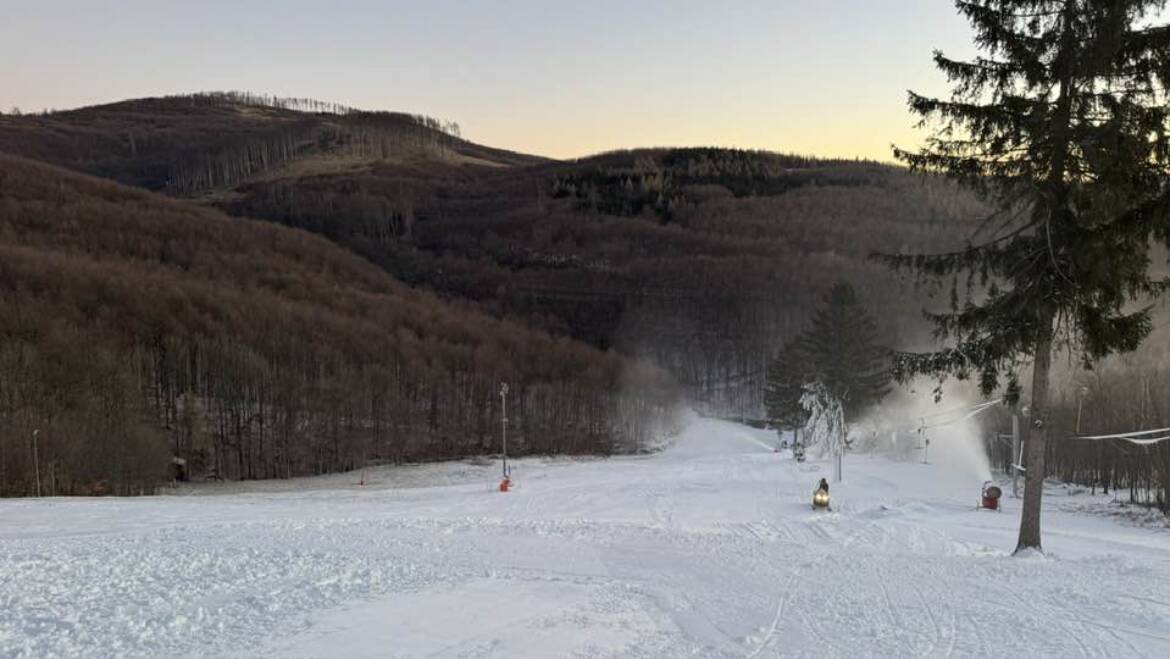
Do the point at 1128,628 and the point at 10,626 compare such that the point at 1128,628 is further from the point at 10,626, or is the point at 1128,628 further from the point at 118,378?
the point at 118,378

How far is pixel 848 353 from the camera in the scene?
58625mm

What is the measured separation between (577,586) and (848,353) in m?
51.2

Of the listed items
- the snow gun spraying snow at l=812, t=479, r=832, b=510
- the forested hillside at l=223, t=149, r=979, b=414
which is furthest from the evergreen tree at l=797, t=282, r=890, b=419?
the snow gun spraying snow at l=812, t=479, r=832, b=510

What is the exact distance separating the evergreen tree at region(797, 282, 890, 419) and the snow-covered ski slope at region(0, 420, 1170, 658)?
3744 cm

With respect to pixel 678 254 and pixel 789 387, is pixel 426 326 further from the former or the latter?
pixel 678 254

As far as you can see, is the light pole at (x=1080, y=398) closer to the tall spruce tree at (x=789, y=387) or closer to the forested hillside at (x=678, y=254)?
the tall spruce tree at (x=789, y=387)

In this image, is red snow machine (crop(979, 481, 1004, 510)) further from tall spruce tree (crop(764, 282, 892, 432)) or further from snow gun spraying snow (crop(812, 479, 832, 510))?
tall spruce tree (crop(764, 282, 892, 432))

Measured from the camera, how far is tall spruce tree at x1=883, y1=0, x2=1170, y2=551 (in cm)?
1166

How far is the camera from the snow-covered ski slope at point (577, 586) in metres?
Result: 8.90

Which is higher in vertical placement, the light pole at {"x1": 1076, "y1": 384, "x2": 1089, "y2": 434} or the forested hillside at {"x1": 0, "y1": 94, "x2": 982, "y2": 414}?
the forested hillside at {"x1": 0, "y1": 94, "x2": 982, "y2": 414}

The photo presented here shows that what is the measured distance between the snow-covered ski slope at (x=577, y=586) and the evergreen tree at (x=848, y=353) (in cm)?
3744

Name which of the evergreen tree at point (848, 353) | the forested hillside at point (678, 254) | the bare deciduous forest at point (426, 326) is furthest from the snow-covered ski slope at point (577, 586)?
the forested hillside at point (678, 254)

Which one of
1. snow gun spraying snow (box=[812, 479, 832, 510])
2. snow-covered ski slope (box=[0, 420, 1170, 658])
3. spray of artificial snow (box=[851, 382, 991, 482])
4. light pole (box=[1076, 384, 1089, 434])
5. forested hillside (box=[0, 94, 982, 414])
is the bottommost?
spray of artificial snow (box=[851, 382, 991, 482])

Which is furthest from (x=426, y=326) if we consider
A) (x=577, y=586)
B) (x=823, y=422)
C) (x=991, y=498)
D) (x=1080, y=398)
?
(x=577, y=586)
